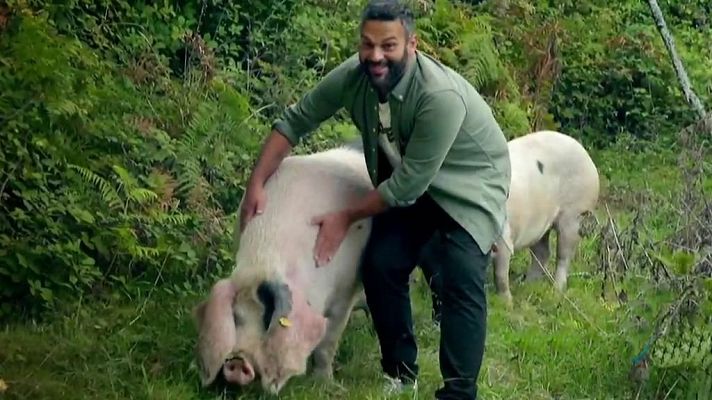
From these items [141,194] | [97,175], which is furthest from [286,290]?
[97,175]

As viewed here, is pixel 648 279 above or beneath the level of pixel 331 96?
beneath

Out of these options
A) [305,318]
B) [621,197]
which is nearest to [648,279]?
[305,318]

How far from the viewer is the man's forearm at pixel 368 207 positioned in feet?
17.9

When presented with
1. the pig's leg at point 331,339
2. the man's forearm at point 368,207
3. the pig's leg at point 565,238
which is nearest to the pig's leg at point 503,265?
the pig's leg at point 565,238

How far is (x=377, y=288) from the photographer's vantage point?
18.9ft

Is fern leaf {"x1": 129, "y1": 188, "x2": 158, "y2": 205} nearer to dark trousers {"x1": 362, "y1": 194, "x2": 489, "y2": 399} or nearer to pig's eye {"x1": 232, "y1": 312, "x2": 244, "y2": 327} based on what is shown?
dark trousers {"x1": 362, "y1": 194, "x2": 489, "y2": 399}

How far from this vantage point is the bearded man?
5.27 meters

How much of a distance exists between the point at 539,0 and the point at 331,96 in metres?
8.32

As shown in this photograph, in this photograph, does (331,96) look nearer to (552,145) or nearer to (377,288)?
(377,288)

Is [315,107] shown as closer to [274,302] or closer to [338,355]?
[274,302]

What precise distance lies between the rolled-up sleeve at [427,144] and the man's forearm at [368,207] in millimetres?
130

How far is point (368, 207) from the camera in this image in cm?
550

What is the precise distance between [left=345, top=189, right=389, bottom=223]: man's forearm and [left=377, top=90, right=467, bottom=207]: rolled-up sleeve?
13 cm

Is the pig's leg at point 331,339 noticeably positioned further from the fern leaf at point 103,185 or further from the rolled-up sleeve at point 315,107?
the fern leaf at point 103,185
